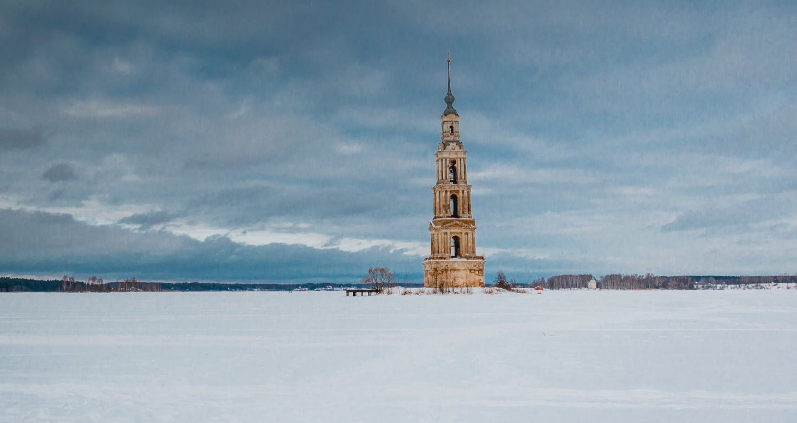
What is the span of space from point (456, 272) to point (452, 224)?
6.02m

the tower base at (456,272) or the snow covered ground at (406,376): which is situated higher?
the tower base at (456,272)

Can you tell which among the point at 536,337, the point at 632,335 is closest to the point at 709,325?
the point at 632,335

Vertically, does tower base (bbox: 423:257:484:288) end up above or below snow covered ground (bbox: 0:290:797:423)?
above

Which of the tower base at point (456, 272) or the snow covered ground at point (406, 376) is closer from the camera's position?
the snow covered ground at point (406, 376)

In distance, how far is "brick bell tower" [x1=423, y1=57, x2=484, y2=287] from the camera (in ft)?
289

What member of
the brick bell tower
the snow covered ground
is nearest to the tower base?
the brick bell tower

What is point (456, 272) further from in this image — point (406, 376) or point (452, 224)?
point (406, 376)

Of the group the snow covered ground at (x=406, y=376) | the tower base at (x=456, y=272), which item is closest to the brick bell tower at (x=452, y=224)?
the tower base at (x=456, y=272)

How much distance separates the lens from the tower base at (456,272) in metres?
87.9

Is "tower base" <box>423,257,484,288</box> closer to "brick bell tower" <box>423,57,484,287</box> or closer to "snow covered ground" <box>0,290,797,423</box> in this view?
"brick bell tower" <box>423,57,484,287</box>

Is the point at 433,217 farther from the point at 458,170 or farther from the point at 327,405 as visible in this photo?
the point at 327,405

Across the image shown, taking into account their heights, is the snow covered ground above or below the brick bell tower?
below

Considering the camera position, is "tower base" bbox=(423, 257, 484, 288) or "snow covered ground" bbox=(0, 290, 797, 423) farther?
"tower base" bbox=(423, 257, 484, 288)

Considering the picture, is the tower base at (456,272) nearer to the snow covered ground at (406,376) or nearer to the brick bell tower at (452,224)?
the brick bell tower at (452,224)
